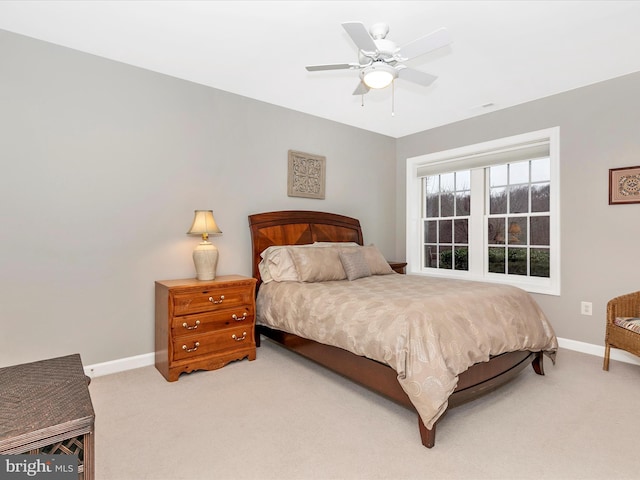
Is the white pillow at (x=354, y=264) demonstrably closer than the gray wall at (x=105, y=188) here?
No

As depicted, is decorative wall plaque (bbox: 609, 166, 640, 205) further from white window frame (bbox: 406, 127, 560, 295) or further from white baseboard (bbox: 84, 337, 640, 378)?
white baseboard (bbox: 84, 337, 640, 378)

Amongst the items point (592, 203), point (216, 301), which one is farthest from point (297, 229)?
point (592, 203)

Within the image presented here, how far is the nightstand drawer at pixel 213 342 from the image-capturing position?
2941mm

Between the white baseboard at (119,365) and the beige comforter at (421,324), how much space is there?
45.5 inches

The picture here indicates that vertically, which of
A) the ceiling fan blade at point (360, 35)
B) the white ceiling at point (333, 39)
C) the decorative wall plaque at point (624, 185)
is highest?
the white ceiling at point (333, 39)

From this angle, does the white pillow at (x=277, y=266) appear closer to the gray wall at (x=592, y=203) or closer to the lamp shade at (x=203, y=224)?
the lamp shade at (x=203, y=224)

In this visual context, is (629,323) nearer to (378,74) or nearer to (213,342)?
(378,74)

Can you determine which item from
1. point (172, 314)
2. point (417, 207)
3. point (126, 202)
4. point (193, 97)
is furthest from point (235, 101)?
point (417, 207)

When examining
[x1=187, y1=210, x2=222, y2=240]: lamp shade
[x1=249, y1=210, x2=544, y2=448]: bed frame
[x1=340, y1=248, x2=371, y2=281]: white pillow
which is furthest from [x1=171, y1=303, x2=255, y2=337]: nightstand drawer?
[x1=340, y1=248, x2=371, y2=281]: white pillow

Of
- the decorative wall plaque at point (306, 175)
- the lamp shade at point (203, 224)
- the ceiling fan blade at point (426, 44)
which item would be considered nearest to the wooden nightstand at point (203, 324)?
the lamp shade at point (203, 224)

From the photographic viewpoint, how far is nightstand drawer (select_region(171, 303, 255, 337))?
2.94 meters

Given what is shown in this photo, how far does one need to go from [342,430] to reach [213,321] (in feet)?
4.90

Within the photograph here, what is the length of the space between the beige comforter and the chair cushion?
575 mm

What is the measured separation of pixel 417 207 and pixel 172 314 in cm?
379
